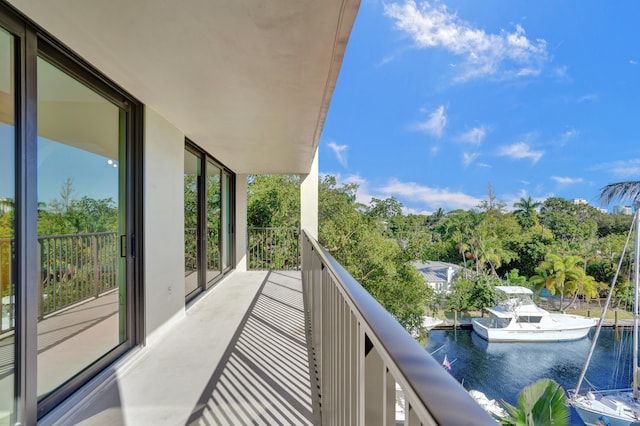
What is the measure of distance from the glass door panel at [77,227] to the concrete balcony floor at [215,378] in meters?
0.29

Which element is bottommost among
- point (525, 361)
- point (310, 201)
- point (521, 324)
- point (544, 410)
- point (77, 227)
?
point (525, 361)

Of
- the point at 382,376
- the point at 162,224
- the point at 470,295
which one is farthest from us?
the point at 470,295

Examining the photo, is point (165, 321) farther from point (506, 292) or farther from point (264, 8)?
point (506, 292)

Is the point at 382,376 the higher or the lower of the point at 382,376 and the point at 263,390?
the higher

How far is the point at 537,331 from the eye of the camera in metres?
17.8

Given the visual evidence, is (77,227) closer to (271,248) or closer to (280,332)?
(280,332)

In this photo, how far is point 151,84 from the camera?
2309 millimetres

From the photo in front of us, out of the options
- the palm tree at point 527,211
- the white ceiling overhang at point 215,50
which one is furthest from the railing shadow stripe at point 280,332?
the palm tree at point 527,211

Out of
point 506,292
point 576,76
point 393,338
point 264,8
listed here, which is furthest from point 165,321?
point 576,76

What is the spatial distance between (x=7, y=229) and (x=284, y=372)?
1874 mm

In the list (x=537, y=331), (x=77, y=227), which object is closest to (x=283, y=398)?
(x=77, y=227)

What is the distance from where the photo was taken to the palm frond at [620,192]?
15.4 metres

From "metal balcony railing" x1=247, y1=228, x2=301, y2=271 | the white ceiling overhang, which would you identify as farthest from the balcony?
"metal balcony railing" x1=247, y1=228, x2=301, y2=271

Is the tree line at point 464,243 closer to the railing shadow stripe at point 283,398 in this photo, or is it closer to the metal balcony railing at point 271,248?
the metal balcony railing at point 271,248
